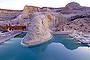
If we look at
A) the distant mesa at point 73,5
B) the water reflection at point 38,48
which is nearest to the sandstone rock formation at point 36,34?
the water reflection at point 38,48

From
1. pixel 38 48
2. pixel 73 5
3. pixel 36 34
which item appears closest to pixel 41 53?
pixel 38 48

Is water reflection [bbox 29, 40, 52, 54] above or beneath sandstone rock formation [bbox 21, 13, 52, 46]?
beneath

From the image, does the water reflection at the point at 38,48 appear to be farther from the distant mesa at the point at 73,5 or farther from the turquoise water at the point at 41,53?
the distant mesa at the point at 73,5

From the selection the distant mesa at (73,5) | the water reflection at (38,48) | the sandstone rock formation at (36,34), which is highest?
the distant mesa at (73,5)

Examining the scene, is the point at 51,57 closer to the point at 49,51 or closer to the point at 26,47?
the point at 49,51

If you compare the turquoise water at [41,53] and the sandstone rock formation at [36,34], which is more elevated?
the sandstone rock formation at [36,34]

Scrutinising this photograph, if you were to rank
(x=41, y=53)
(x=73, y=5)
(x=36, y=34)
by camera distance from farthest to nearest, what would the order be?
(x=73, y=5) → (x=36, y=34) → (x=41, y=53)

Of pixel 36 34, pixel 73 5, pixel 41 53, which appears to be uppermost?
pixel 73 5

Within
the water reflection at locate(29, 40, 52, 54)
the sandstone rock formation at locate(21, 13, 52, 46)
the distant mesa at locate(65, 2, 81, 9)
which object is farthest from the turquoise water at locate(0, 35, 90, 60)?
the distant mesa at locate(65, 2, 81, 9)

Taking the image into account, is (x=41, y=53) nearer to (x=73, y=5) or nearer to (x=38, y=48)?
(x=38, y=48)

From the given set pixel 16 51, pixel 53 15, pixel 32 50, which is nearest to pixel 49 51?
pixel 32 50

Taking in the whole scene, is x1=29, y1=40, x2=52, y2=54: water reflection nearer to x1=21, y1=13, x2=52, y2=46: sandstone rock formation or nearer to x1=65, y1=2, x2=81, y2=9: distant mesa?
x1=21, y1=13, x2=52, y2=46: sandstone rock formation
